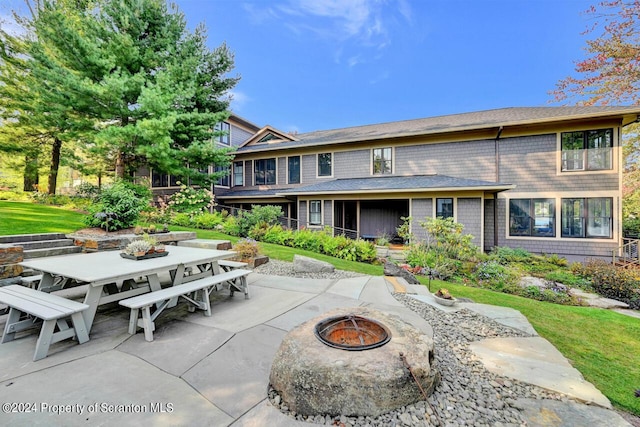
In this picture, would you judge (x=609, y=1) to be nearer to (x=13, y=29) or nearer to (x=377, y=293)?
(x=377, y=293)

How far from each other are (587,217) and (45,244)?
647 inches

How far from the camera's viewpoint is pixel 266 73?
20.9 m

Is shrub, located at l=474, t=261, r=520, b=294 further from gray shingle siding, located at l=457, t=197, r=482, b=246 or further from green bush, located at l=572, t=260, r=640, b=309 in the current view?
gray shingle siding, located at l=457, t=197, r=482, b=246

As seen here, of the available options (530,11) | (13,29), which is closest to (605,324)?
(530,11)

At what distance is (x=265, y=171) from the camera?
16.4 meters

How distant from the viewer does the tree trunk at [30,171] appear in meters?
15.0

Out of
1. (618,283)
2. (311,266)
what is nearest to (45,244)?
(311,266)

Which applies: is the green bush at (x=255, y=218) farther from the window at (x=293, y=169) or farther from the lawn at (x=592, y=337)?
the lawn at (x=592, y=337)

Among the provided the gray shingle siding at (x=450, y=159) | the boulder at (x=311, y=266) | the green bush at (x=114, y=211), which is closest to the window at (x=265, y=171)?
the gray shingle siding at (x=450, y=159)

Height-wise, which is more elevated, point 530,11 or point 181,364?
point 530,11

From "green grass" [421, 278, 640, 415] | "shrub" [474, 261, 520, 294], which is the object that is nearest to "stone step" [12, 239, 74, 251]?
"green grass" [421, 278, 640, 415]

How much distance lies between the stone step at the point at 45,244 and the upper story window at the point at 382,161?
1179cm

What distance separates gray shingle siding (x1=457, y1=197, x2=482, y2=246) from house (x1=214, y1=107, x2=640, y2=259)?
0.12 ft

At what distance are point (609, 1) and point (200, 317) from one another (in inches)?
646
